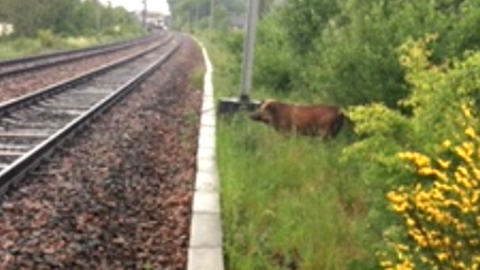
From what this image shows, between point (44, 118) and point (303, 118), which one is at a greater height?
point (303, 118)

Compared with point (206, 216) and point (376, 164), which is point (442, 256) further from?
point (206, 216)

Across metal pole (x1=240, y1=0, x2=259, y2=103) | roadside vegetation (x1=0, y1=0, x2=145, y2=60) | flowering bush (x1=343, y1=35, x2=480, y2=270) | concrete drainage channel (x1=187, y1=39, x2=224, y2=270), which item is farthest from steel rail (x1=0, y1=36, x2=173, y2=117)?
roadside vegetation (x1=0, y1=0, x2=145, y2=60)

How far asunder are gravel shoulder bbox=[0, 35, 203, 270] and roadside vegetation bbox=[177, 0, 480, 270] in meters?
0.63

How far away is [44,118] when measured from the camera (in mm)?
12320

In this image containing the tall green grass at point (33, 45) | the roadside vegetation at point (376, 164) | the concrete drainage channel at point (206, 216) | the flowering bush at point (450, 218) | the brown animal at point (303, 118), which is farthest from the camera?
the tall green grass at point (33, 45)

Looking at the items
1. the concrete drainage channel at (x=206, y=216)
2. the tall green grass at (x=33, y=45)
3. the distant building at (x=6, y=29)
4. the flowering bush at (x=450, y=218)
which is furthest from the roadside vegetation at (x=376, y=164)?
the distant building at (x=6, y=29)

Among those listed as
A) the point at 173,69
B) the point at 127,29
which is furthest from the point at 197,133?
the point at 127,29

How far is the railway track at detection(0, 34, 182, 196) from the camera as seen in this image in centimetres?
863

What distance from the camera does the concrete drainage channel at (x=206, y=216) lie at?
575cm

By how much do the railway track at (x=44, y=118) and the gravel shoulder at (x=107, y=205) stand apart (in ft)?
0.68

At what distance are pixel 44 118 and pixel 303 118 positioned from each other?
4.94 meters

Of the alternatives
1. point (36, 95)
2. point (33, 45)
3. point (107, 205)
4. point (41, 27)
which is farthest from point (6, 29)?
point (107, 205)

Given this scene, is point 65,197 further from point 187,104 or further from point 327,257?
point 187,104

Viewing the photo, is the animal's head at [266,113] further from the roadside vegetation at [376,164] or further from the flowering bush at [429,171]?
the flowering bush at [429,171]
